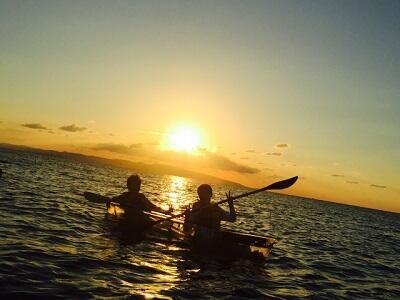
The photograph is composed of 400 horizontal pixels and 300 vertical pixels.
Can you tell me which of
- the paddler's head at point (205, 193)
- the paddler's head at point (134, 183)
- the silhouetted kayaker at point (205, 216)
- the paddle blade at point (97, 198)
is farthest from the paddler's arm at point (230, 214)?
the paddle blade at point (97, 198)

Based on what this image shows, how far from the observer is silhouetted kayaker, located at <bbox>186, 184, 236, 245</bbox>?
15969 mm

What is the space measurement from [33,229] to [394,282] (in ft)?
50.6

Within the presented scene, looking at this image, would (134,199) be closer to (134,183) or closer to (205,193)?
(134,183)

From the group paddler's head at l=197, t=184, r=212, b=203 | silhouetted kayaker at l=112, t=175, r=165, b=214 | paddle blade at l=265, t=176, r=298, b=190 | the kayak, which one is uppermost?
paddle blade at l=265, t=176, r=298, b=190

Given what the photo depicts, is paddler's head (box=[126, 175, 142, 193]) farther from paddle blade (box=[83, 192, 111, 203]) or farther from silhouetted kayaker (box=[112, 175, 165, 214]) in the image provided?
paddle blade (box=[83, 192, 111, 203])

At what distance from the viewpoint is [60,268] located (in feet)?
35.0

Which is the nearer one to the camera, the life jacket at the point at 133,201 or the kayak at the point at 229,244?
the kayak at the point at 229,244

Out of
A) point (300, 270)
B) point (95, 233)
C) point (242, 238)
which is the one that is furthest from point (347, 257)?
point (95, 233)

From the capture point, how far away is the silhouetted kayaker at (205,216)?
52.4 feet

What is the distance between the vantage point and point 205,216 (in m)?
16.6

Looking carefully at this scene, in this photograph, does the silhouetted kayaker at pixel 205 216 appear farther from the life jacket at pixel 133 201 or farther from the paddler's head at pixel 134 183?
the paddler's head at pixel 134 183

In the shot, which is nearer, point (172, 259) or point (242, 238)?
point (172, 259)

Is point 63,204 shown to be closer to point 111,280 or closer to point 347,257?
point 111,280

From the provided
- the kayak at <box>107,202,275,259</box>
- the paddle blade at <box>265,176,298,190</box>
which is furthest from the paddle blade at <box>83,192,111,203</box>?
the paddle blade at <box>265,176,298,190</box>
